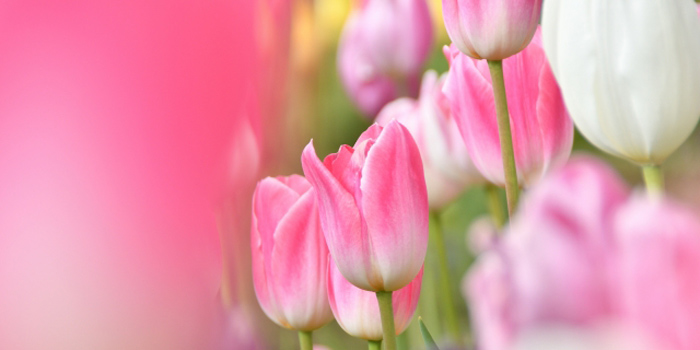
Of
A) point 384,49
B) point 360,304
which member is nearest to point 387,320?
point 360,304

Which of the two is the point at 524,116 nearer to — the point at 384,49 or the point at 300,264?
the point at 300,264

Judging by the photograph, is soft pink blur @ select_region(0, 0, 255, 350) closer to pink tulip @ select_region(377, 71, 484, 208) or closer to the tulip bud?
the tulip bud

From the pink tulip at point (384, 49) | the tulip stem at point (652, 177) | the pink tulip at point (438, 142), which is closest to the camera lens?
the tulip stem at point (652, 177)

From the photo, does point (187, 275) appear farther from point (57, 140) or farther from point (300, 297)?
point (300, 297)

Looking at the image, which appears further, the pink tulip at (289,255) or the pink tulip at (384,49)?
the pink tulip at (384,49)

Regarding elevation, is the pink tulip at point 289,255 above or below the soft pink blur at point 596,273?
below

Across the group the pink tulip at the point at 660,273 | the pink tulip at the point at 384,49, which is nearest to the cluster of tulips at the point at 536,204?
the pink tulip at the point at 660,273

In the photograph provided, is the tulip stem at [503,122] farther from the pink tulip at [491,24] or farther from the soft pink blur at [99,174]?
the soft pink blur at [99,174]

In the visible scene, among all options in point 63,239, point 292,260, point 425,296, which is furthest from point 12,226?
point 425,296
